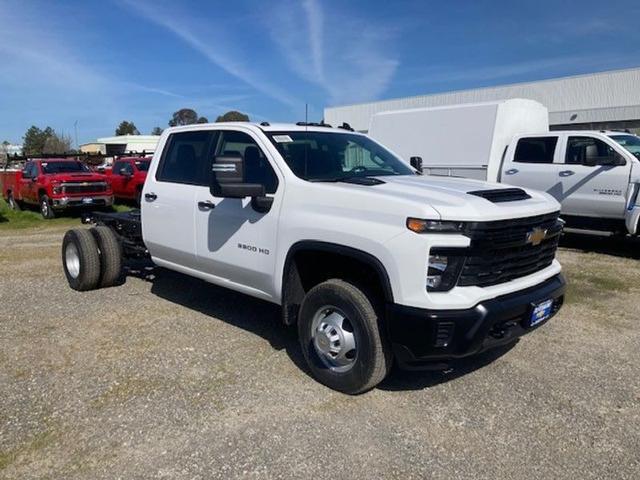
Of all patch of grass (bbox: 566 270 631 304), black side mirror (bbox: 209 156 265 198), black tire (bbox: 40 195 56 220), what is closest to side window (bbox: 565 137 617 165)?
patch of grass (bbox: 566 270 631 304)

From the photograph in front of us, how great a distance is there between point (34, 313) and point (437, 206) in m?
4.73

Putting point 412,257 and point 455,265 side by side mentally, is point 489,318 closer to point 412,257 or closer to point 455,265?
point 455,265

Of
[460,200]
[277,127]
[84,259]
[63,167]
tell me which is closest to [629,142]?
[277,127]

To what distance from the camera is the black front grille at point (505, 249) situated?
3441mm

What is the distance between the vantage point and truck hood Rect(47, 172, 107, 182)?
15508 mm

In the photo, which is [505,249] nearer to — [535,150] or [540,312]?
[540,312]

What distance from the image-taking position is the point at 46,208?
15.8 meters

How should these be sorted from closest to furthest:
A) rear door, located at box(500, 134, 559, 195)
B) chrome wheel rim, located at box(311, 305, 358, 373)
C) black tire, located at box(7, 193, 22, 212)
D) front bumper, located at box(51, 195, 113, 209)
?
chrome wheel rim, located at box(311, 305, 358, 373) < rear door, located at box(500, 134, 559, 195) < front bumper, located at box(51, 195, 113, 209) < black tire, located at box(7, 193, 22, 212)

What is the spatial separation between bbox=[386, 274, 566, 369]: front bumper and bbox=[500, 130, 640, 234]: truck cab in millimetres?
6393

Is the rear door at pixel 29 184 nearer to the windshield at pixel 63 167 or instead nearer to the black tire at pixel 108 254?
the windshield at pixel 63 167

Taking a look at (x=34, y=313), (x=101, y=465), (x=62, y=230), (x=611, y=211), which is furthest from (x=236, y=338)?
(x=62, y=230)

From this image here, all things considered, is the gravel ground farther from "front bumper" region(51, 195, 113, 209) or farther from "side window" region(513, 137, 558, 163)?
"front bumper" region(51, 195, 113, 209)

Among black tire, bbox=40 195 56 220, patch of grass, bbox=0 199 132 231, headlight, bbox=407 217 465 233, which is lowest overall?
patch of grass, bbox=0 199 132 231

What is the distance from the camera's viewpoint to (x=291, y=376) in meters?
4.32
